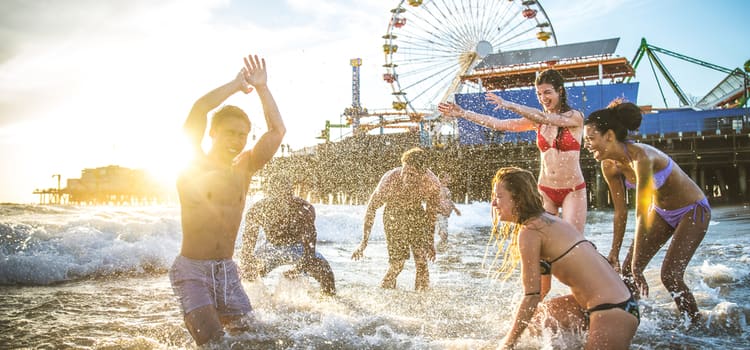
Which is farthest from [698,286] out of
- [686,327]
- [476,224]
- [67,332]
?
[476,224]

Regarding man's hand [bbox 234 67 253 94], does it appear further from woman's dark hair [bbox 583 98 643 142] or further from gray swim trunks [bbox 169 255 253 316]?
woman's dark hair [bbox 583 98 643 142]

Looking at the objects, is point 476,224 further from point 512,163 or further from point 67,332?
point 67,332

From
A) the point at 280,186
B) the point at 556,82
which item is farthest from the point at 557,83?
the point at 280,186

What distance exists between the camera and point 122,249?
758 cm

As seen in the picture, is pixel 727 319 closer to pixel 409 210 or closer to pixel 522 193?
pixel 522 193

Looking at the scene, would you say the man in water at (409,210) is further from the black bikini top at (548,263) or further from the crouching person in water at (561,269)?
the black bikini top at (548,263)

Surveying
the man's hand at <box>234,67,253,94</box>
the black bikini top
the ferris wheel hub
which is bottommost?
the black bikini top

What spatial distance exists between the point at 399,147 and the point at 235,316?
28.1 meters

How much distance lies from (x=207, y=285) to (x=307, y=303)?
1.87m

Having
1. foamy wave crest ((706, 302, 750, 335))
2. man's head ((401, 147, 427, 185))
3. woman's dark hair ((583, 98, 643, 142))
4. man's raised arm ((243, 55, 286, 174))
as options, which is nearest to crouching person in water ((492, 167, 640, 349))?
woman's dark hair ((583, 98, 643, 142))

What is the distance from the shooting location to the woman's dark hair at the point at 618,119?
3570 mm

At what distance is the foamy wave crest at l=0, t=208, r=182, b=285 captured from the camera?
6.44 metres

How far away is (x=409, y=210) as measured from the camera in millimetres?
5395

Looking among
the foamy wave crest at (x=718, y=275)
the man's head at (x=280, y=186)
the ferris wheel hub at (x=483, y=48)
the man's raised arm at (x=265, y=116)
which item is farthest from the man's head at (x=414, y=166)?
the ferris wheel hub at (x=483, y=48)
